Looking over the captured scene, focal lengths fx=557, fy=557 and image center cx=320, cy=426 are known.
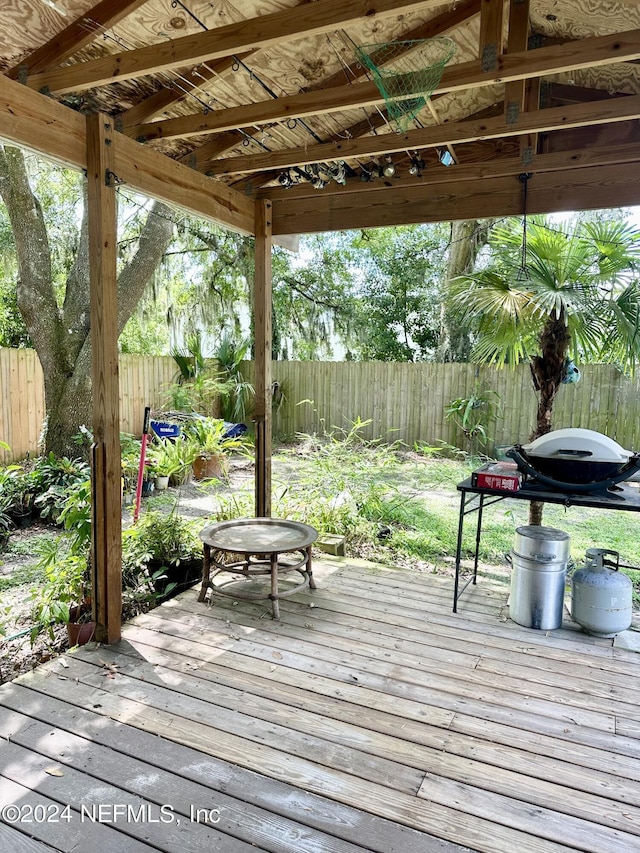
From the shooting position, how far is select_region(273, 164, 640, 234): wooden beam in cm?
312

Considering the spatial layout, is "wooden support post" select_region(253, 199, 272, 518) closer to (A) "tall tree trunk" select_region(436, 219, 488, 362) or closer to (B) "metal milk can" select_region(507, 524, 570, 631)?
(B) "metal milk can" select_region(507, 524, 570, 631)

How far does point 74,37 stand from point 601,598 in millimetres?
3444

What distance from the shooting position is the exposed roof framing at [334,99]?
7.00 ft

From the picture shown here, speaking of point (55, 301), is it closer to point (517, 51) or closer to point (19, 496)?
point (19, 496)

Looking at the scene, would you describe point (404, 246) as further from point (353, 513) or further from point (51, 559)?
point (51, 559)

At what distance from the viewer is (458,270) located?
9555 mm

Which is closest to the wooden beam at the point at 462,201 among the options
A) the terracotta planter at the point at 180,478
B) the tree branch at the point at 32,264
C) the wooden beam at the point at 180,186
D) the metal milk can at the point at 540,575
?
the wooden beam at the point at 180,186

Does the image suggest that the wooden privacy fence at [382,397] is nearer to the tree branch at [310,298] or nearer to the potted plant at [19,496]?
the potted plant at [19,496]

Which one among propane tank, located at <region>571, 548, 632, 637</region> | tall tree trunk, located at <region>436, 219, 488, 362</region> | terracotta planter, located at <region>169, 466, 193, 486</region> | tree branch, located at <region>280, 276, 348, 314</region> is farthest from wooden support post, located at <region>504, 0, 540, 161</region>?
tree branch, located at <region>280, 276, 348, 314</region>

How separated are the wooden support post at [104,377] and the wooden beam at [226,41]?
248 millimetres

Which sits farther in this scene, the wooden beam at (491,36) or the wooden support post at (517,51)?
the wooden support post at (517,51)

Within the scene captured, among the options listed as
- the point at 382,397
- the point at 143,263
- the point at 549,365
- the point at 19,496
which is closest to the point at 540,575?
the point at 549,365

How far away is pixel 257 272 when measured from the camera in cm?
395

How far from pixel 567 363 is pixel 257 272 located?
219 centimetres
